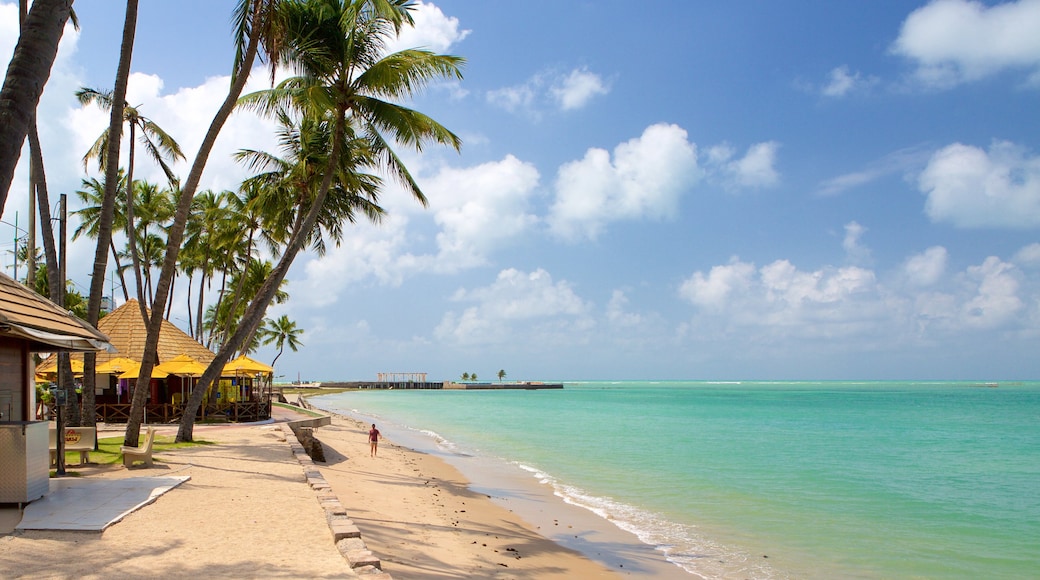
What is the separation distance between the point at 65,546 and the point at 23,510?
5.48ft

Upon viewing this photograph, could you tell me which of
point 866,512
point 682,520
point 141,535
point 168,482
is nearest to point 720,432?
point 866,512

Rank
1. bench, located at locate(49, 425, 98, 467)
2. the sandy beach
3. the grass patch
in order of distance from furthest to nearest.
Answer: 1. the grass patch
2. bench, located at locate(49, 425, 98, 467)
3. the sandy beach

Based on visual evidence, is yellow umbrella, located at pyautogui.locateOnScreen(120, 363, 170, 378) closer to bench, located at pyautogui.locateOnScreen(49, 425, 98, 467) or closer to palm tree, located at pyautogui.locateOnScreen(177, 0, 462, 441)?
palm tree, located at pyautogui.locateOnScreen(177, 0, 462, 441)

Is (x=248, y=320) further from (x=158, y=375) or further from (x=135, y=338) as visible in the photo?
(x=135, y=338)

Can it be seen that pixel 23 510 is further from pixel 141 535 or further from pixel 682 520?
pixel 682 520

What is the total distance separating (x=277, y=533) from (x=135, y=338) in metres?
17.2

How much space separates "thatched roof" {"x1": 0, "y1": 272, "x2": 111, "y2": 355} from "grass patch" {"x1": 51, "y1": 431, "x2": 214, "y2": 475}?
2262 mm

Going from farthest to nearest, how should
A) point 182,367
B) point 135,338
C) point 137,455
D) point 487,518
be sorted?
point 135,338, point 182,367, point 487,518, point 137,455

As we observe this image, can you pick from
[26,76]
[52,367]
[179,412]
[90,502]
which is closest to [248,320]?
[90,502]

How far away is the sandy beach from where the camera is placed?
5.18 m

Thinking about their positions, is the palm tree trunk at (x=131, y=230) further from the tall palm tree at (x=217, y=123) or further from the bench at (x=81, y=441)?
the bench at (x=81, y=441)

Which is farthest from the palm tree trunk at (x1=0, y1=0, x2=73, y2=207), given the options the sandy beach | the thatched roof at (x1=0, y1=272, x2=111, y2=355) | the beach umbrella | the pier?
the pier

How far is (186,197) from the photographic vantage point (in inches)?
488

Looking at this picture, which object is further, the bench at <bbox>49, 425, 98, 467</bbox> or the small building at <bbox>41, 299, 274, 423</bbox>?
the small building at <bbox>41, 299, 274, 423</bbox>
